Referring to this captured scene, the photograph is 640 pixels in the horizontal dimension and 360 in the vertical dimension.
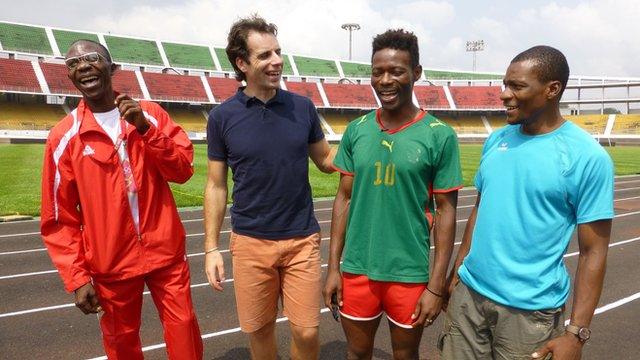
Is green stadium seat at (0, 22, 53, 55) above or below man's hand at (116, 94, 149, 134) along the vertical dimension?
above

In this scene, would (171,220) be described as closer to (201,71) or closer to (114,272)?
(114,272)

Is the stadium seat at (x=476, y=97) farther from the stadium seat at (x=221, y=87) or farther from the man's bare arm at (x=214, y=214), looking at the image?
the man's bare arm at (x=214, y=214)

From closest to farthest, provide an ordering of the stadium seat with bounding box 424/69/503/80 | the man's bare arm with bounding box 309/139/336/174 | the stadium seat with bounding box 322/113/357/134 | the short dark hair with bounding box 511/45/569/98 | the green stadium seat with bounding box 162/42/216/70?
the short dark hair with bounding box 511/45/569/98, the man's bare arm with bounding box 309/139/336/174, the stadium seat with bounding box 322/113/357/134, the green stadium seat with bounding box 162/42/216/70, the stadium seat with bounding box 424/69/503/80

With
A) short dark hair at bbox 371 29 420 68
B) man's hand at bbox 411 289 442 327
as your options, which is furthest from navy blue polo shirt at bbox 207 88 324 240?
man's hand at bbox 411 289 442 327

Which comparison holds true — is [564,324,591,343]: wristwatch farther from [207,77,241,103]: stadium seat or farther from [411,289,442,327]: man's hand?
[207,77,241,103]: stadium seat

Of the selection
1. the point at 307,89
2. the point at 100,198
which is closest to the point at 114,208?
the point at 100,198

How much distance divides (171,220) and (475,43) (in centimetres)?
8975

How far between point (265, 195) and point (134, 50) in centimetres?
5682

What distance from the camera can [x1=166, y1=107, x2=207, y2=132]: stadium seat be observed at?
46500mm

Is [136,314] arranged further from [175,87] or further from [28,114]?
[175,87]

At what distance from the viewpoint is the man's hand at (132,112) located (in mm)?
2629

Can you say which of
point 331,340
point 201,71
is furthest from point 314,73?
point 331,340

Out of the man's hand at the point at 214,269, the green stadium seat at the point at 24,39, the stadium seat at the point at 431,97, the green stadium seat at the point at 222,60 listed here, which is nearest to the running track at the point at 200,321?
the man's hand at the point at 214,269

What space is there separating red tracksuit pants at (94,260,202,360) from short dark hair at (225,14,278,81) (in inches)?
53.3
